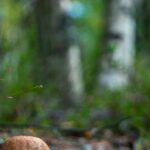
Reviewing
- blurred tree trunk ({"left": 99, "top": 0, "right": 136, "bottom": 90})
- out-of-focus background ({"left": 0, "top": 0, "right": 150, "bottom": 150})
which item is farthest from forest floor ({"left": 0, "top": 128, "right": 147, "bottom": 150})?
blurred tree trunk ({"left": 99, "top": 0, "right": 136, "bottom": 90})

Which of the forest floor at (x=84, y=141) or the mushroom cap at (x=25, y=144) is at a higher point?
the mushroom cap at (x=25, y=144)

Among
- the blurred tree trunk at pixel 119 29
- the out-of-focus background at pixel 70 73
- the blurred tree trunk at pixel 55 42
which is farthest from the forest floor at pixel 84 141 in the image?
the blurred tree trunk at pixel 119 29

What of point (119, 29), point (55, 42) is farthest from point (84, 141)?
point (119, 29)

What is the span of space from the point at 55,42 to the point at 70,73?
34cm

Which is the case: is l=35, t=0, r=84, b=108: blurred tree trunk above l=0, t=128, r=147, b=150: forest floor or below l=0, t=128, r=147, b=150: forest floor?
above

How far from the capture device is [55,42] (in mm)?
4734

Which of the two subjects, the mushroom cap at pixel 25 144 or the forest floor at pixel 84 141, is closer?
the mushroom cap at pixel 25 144

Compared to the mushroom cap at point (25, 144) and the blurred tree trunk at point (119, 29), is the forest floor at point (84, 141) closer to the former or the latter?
the mushroom cap at point (25, 144)

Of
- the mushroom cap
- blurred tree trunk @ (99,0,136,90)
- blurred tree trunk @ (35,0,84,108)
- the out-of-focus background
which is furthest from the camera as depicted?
blurred tree trunk @ (99,0,136,90)

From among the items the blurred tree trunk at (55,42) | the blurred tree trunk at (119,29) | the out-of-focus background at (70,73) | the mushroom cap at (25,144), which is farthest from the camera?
the blurred tree trunk at (119,29)

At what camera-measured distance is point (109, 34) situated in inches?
229

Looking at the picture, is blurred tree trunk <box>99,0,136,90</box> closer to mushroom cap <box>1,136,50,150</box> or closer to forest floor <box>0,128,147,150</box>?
forest floor <box>0,128,147,150</box>

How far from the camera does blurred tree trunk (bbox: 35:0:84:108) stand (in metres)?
4.57

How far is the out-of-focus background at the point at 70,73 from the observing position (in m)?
2.96
